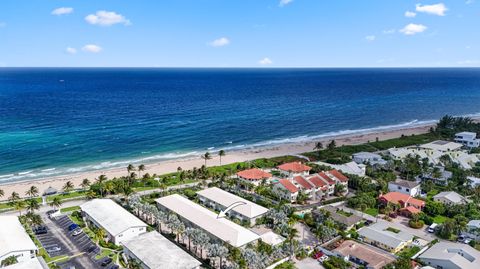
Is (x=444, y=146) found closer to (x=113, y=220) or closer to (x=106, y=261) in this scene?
(x=113, y=220)

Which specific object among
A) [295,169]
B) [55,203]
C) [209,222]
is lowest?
[209,222]

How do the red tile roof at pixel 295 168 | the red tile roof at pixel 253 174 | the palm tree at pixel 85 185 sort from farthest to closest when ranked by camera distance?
the red tile roof at pixel 295 168
the red tile roof at pixel 253 174
the palm tree at pixel 85 185

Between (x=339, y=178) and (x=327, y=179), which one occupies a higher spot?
(x=327, y=179)

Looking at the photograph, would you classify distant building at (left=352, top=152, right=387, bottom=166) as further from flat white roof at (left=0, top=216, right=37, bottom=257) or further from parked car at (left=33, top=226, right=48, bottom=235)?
flat white roof at (left=0, top=216, right=37, bottom=257)

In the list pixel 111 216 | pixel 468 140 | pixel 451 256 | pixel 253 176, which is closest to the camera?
pixel 451 256

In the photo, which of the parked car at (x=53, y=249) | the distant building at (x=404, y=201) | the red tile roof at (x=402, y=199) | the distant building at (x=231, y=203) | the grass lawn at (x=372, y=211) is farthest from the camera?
the red tile roof at (x=402, y=199)

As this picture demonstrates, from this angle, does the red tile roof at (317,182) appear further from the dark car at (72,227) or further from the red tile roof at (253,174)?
the dark car at (72,227)

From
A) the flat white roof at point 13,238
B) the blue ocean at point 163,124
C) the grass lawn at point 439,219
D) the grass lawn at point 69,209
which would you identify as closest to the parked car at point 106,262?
the flat white roof at point 13,238

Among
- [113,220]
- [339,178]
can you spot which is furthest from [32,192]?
[339,178]
